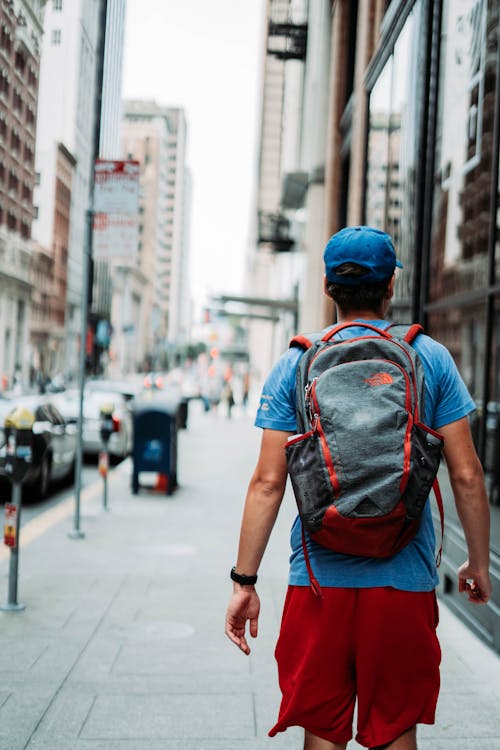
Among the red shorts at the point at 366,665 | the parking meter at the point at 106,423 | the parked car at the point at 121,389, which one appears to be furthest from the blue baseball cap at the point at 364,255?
the parked car at the point at 121,389

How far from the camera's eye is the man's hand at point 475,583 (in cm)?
283

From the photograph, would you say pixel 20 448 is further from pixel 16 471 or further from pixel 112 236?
pixel 112 236

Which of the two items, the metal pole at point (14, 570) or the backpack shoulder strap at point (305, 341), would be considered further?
the metal pole at point (14, 570)

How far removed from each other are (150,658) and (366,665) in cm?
302

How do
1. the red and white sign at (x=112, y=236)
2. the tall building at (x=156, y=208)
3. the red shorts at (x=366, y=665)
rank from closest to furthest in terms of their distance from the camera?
the red shorts at (x=366, y=665) < the red and white sign at (x=112, y=236) < the tall building at (x=156, y=208)

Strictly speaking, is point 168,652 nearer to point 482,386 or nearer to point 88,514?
point 482,386

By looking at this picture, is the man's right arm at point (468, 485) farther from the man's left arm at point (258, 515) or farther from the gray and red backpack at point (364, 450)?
the man's left arm at point (258, 515)

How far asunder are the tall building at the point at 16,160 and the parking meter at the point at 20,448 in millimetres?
2540

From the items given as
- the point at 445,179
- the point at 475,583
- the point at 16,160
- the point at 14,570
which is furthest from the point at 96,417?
the point at 475,583

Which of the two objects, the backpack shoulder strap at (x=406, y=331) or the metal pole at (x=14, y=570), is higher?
the backpack shoulder strap at (x=406, y=331)

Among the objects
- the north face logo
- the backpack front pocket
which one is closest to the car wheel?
the backpack front pocket

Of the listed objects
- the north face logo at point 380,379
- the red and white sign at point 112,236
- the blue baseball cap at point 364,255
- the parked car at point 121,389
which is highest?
the red and white sign at point 112,236

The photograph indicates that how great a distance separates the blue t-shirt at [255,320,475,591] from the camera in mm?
2582

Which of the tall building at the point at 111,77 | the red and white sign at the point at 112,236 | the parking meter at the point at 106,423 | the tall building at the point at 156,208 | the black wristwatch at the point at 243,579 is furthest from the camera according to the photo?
the tall building at the point at 156,208
